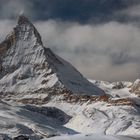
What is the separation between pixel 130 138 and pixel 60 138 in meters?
5.75

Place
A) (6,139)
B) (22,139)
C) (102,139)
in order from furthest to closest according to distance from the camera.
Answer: (6,139) → (22,139) → (102,139)

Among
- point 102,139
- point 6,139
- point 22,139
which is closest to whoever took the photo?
point 102,139

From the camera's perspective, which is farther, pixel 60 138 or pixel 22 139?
pixel 22 139

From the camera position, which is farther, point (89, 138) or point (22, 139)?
point (22, 139)

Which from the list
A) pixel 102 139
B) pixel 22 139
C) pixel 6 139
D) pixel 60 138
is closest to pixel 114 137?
pixel 102 139

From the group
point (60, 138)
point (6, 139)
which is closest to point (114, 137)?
point (60, 138)

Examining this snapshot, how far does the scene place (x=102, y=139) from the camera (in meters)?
39.2

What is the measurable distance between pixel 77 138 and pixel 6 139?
160 m

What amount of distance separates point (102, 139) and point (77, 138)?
1.96 metres

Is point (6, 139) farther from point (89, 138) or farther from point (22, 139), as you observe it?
point (89, 138)

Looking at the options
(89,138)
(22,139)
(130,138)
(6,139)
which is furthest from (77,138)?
(6,139)

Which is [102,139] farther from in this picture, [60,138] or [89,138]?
[60,138]

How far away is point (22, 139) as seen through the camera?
13150 centimetres

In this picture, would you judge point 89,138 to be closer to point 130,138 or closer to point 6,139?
point 130,138
